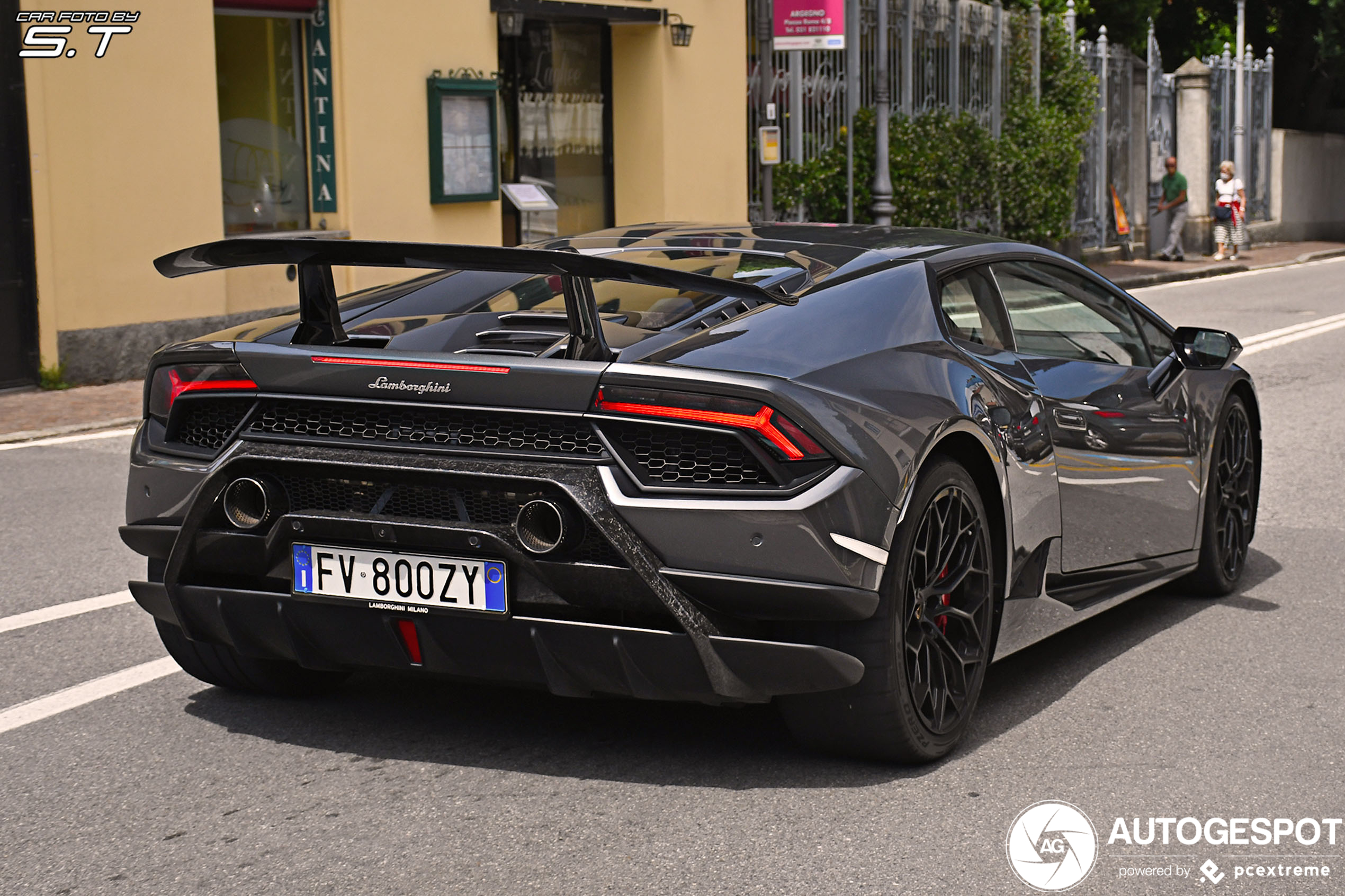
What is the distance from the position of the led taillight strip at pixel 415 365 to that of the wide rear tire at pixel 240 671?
100 cm

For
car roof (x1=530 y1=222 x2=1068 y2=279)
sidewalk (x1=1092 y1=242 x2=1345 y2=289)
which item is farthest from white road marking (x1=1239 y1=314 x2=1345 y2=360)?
car roof (x1=530 y1=222 x2=1068 y2=279)

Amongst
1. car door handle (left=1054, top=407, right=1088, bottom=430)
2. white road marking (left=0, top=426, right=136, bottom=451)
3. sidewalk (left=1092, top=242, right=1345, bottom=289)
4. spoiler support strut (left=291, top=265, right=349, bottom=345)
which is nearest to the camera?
spoiler support strut (left=291, top=265, right=349, bottom=345)

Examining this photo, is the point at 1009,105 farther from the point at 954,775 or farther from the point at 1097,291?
the point at 954,775

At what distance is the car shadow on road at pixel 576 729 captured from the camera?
14.1ft

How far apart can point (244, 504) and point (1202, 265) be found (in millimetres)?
28424

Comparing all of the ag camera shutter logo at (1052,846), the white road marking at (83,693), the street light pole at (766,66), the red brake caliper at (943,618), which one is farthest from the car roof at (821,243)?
the street light pole at (766,66)

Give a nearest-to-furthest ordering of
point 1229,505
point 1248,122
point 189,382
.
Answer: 1. point 189,382
2. point 1229,505
3. point 1248,122

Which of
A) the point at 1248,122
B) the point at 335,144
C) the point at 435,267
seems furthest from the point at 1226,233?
the point at 435,267

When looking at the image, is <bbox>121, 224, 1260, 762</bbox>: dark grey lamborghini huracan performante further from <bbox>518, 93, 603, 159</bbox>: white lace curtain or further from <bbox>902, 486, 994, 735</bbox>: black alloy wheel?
<bbox>518, 93, 603, 159</bbox>: white lace curtain

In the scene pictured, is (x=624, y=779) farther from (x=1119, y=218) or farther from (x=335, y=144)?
(x=1119, y=218)

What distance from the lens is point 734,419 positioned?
12.7ft

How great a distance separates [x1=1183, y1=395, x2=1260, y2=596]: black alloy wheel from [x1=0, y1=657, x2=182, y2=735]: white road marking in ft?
11.6

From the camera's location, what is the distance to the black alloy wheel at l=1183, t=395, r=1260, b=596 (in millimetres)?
6191

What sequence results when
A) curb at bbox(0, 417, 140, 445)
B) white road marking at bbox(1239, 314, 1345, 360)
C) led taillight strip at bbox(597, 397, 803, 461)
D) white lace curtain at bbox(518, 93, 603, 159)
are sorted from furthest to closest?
white lace curtain at bbox(518, 93, 603, 159) < white road marking at bbox(1239, 314, 1345, 360) < curb at bbox(0, 417, 140, 445) < led taillight strip at bbox(597, 397, 803, 461)
